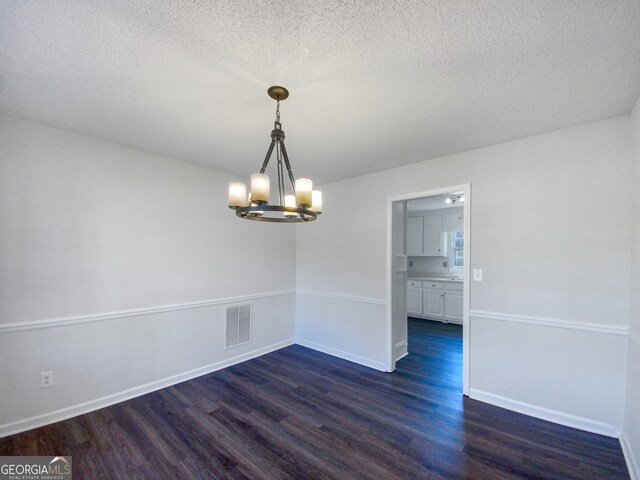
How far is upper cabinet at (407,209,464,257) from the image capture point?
Result: 6.32 m

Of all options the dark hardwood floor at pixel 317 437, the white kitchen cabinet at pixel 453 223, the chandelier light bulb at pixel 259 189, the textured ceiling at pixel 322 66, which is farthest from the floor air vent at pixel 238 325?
the white kitchen cabinet at pixel 453 223

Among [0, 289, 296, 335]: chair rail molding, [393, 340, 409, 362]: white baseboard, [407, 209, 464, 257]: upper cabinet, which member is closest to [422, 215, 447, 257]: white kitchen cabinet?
[407, 209, 464, 257]: upper cabinet

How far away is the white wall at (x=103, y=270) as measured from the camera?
2320mm

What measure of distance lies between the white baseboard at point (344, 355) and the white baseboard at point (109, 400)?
2.78 feet

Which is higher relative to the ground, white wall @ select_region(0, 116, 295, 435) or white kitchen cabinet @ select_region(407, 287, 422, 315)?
white wall @ select_region(0, 116, 295, 435)

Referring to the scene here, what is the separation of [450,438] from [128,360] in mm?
3085

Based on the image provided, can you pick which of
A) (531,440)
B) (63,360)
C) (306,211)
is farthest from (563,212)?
(63,360)

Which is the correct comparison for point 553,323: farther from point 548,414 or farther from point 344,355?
point 344,355

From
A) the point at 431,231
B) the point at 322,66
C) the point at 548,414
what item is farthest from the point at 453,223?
the point at 322,66

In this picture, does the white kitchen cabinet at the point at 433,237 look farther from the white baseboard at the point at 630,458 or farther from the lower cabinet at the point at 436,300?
the white baseboard at the point at 630,458

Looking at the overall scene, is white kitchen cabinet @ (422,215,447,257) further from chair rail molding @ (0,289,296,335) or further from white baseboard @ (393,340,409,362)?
chair rail molding @ (0,289,296,335)

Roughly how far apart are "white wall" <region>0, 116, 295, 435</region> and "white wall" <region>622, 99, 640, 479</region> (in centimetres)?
374

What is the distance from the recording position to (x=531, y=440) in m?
2.23

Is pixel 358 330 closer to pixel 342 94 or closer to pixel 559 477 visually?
pixel 559 477
